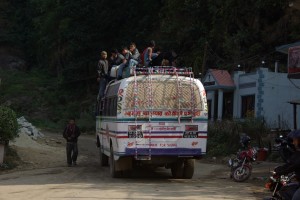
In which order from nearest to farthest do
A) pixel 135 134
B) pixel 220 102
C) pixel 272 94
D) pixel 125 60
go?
→ pixel 135 134 → pixel 125 60 → pixel 272 94 → pixel 220 102

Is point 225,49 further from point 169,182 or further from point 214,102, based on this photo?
point 169,182

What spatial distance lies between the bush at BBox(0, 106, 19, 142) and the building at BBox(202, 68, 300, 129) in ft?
48.2

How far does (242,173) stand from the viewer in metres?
15.2

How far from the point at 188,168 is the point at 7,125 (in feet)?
23.1

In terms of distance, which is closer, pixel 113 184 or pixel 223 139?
pixel 113 184

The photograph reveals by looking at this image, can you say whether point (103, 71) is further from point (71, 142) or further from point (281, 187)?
point (281, 187)

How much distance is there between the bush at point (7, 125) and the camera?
1900cm

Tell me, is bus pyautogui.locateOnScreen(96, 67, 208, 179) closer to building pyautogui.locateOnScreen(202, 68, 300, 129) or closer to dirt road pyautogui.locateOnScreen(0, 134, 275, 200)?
dirt road pyautogui.locateOnScreen(0, 134, 275, 200)

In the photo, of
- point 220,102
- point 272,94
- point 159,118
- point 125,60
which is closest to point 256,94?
point 272,94

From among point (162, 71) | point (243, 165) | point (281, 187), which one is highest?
point (162, 71)

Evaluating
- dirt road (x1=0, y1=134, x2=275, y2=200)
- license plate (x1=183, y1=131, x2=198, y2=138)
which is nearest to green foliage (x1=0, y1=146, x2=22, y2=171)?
dirt road (x1=0, y1=134, x2=275, y2=200)

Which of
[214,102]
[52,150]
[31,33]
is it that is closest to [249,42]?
[214,102]

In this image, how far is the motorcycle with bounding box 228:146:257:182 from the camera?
1524 cm

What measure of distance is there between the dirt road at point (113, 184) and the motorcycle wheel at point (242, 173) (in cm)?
20
